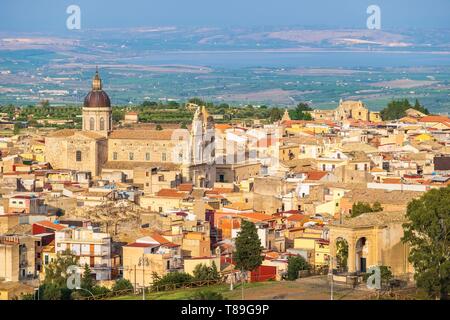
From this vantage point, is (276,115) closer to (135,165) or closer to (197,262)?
(135,165)

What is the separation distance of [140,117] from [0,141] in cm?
1655

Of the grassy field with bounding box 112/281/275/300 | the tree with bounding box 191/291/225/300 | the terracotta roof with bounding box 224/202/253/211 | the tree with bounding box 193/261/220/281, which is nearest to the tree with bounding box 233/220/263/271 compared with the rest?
the tree with bounding box 193/261/220/281

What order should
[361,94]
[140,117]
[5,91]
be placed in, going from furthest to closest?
[5,91] → [361,94] → [140,117]

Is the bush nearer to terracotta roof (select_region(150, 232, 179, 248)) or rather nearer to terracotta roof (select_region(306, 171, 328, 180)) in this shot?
terracotta roof (select_region(150, 232, 179, 248))

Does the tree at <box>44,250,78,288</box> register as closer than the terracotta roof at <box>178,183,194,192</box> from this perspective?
Yes

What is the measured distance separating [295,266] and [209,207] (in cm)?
826

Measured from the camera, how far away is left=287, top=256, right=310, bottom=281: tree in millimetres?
27188

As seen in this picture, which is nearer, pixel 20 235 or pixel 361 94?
pixel 20 235

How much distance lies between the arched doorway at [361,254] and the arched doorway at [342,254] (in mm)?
A: 220

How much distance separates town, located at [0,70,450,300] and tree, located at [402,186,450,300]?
0.42ft

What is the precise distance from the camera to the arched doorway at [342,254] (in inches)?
1033
